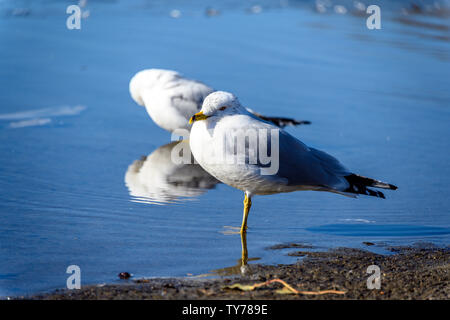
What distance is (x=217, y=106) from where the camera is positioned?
4168 millimetres

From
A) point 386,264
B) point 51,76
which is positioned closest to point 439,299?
point 386,264

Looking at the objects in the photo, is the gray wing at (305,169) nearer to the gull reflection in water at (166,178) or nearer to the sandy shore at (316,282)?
the sandy shore at (316,282)

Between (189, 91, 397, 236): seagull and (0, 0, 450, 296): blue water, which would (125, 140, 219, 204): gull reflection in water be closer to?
(0, 0, 450, 296): blue water

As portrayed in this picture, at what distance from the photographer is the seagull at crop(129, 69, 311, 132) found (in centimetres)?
679

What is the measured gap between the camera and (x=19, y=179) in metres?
5.35

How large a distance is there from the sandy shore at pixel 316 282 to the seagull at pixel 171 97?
2.97 metres

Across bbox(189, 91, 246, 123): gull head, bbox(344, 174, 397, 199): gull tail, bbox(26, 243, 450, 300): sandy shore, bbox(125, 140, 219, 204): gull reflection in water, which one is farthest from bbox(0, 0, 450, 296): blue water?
Answer: bbox(189, 91, 246, 123): gull head

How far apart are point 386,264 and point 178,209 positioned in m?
1.68

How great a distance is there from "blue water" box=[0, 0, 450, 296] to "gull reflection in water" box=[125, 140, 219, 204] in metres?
0.03

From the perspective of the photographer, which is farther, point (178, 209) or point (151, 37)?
point (151, 37)

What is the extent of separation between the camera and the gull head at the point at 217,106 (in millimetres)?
4156

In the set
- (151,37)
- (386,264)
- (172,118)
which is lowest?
(386,264)

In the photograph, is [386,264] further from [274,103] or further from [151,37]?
[151,37]

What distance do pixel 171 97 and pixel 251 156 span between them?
288 centimetres
